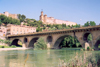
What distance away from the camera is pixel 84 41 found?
4366 centimetres

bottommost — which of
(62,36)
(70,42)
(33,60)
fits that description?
(33,60)

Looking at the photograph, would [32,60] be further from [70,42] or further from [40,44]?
[70,42]

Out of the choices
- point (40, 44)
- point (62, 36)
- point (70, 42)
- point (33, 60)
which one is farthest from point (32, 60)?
point (70, 42)

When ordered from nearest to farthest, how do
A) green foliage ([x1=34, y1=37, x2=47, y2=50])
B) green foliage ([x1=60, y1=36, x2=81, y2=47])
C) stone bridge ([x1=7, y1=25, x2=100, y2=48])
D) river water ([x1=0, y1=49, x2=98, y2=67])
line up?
river water ([x1=0, y1=49, x2=98, y2=67]), stone bridge ([x1=7, y1=25, x2=100, y2=48]), green foliage ([x1=34, y1=37, x2=47, y2=50]), green foliage ([x1=60, y1=36, x2=81, y2=47])

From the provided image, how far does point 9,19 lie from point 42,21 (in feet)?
121

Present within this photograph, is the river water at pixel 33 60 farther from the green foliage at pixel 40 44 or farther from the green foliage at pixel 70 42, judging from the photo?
the green foliage at pixel 70 42

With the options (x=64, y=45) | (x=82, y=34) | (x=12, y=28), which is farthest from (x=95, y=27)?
(x=12, y=28)

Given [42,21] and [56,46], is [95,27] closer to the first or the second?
[56,46]

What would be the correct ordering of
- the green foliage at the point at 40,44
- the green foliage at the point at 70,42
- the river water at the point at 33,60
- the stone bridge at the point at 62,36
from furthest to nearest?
the green foliage at the point at 70,42 → the green foliage at the point at 40,44 → the stone bridge at the point at 62,36 → the river water at the point at 33,60

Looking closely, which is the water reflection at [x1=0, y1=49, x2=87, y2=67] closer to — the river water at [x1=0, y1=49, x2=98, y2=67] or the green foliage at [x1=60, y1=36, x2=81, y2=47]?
the river water at [x1=0, y1=49, x2=98, y2=67]

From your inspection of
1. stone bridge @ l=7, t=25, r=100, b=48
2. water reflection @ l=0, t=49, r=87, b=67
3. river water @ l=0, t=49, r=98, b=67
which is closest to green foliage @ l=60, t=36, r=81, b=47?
stone bridge @ l=7, t=25, r=100, b=48

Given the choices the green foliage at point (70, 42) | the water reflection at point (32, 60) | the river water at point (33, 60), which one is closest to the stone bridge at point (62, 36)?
the green foliage at point (70, 42)

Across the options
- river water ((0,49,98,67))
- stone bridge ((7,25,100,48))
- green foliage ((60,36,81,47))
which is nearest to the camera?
river water ((0,49,98,67))

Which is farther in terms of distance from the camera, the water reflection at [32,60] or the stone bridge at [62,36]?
the stone bridge at [62,36]
